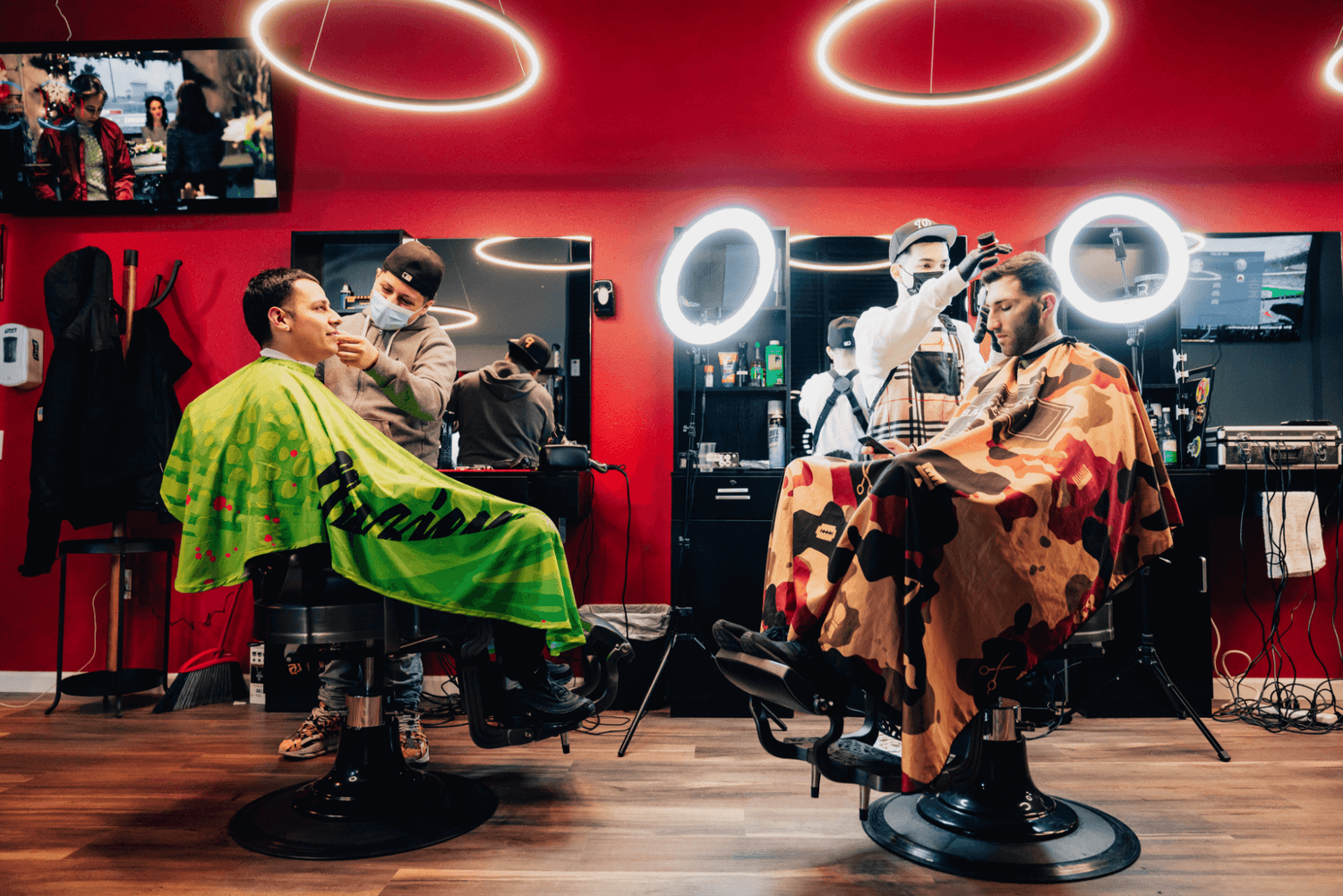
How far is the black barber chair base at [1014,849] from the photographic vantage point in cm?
152

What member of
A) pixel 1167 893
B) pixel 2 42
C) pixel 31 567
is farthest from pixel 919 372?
pixel 2 42

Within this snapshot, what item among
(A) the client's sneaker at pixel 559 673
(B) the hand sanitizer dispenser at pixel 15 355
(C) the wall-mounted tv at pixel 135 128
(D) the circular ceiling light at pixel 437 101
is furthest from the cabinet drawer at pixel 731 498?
(B) the hand sanitizer dispenser at pixel 15 355

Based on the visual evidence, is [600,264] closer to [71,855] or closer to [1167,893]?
[71,855]

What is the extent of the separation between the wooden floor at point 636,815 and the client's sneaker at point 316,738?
49 millimetres

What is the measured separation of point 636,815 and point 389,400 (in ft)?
4.41

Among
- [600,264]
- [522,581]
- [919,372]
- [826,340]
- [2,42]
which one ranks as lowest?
[522,581]

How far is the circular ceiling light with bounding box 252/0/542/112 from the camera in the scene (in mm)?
2422

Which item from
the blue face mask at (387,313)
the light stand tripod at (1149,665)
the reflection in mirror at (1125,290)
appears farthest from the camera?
the reflection in mirror at (1125,290)

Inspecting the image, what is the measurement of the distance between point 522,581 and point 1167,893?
1430 mm

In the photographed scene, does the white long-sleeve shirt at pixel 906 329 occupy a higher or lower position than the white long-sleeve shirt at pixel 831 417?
higher

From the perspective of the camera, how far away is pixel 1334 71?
276 cm

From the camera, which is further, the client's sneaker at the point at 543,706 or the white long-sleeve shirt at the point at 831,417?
the white long-sleeve shirt at the point at 831,417

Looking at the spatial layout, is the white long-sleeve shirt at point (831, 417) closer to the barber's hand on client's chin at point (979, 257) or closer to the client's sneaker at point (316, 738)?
the barber's hand on client's chin at point (979, 257)

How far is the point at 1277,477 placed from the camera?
2.83 meters
